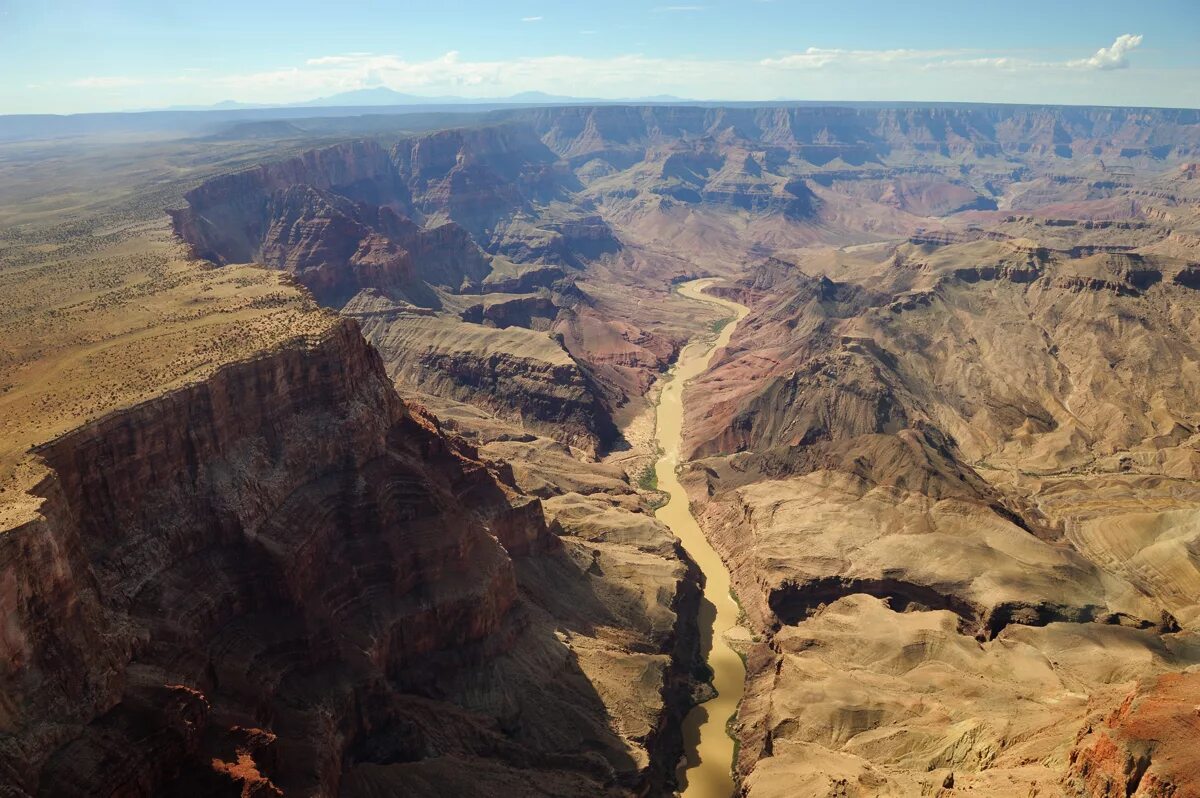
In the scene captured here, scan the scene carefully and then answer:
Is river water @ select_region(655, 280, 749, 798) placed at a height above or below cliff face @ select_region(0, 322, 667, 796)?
below

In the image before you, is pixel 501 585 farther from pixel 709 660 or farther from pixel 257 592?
pixel 709 660

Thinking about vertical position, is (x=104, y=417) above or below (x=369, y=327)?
above

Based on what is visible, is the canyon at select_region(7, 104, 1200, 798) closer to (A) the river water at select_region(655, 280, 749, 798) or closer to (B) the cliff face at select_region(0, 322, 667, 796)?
(B) the cliff face at select_region(0, 322, 667, 796)

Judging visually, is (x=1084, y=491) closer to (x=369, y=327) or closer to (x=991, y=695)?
(x=991, y=695)

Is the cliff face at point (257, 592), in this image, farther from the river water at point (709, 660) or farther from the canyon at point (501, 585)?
the river water at point (709, 660)

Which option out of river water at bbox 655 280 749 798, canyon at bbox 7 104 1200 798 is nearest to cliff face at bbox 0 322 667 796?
canyon at bbox 7 104 1200 798

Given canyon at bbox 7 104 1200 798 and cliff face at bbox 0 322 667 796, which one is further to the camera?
canyon at bbox 7 104 1200 798

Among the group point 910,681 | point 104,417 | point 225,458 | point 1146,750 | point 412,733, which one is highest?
point 104,417

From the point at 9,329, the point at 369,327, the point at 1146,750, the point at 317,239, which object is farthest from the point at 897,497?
the point at 317,239

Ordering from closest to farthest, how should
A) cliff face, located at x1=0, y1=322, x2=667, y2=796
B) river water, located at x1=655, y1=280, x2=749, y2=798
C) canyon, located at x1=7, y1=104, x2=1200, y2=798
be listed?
cliff face, located at x1=0, y1=322, x2=667, y2=796
canyon, located at x1=7, y1=104, x2=1200, y2=798
river water, located at x1=655, y1=280, x2=749, y2=798
